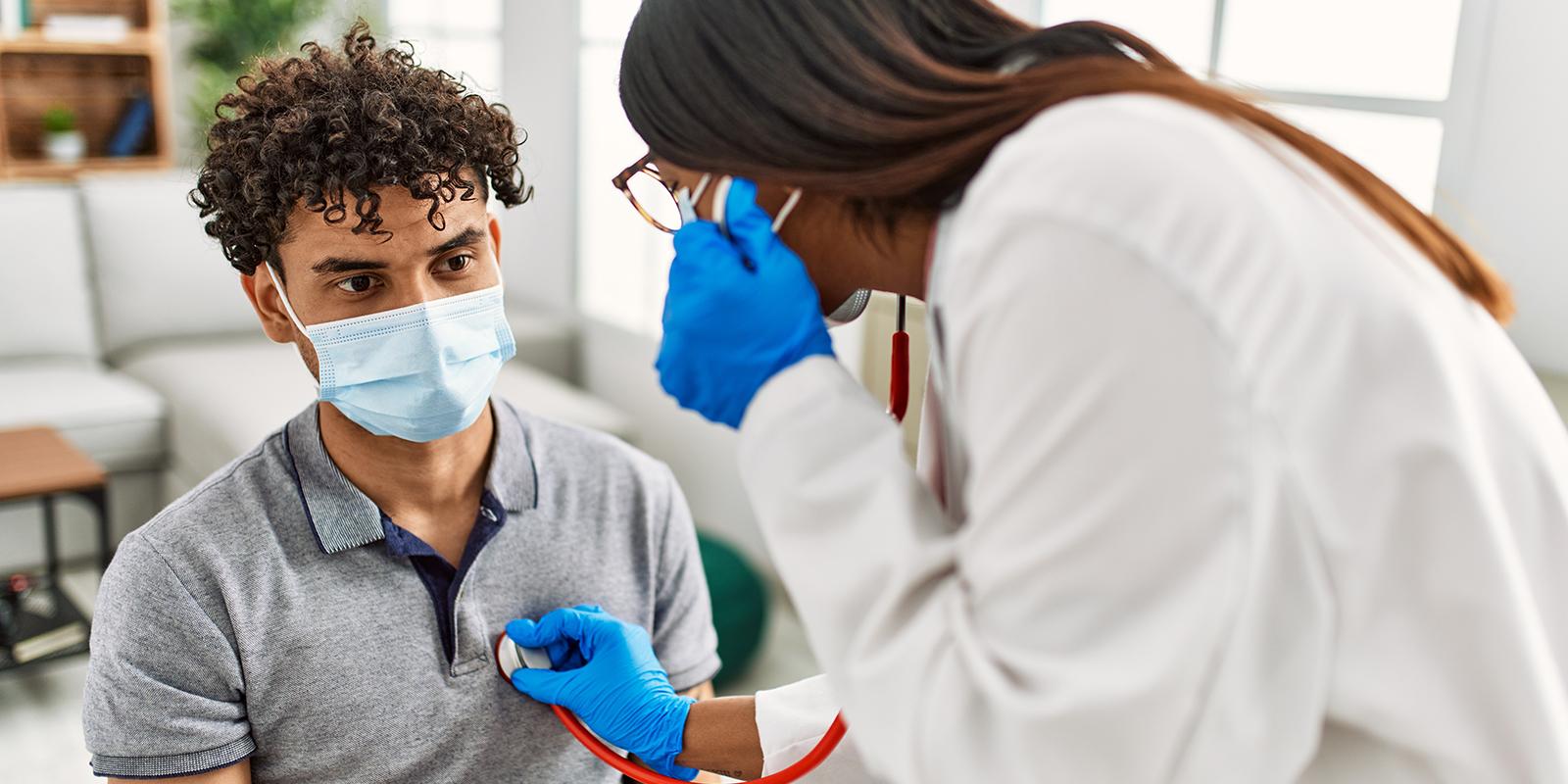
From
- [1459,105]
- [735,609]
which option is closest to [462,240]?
[1459,105]

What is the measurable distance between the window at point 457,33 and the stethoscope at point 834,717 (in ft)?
11.5

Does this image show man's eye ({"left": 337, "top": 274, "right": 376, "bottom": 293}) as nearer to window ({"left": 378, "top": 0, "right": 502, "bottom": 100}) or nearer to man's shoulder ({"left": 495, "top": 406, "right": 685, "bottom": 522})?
man's shoulder ({"left": 495, "top": 406, "right": 685, "bottom": 522})

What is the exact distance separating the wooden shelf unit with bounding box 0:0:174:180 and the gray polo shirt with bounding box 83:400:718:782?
4.14 metres

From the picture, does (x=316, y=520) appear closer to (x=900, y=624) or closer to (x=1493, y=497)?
(x=900, y=624)

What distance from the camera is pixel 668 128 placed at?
912 mm

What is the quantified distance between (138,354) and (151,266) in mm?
277

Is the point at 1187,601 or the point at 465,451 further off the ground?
the point at 1187,601

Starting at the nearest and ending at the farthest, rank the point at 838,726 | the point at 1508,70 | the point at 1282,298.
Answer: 1. the point at 1282,298
2. the point at 838,726
3. the point at 1508,70

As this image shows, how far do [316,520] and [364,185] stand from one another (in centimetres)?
33

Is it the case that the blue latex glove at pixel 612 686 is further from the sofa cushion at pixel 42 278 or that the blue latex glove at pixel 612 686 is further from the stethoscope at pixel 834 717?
the sofa cushion at pixel 42 278

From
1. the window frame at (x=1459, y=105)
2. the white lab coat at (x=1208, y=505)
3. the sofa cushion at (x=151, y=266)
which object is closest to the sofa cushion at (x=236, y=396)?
the sofa cushion at (x=151, y=266)

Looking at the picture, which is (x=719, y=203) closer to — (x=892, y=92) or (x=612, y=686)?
(x=892, y=92)

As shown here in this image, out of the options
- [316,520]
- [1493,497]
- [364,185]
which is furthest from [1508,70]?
[316,520]

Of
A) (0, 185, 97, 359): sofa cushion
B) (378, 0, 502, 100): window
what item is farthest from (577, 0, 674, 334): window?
(0, 185, 97, 359): sofa cushion
